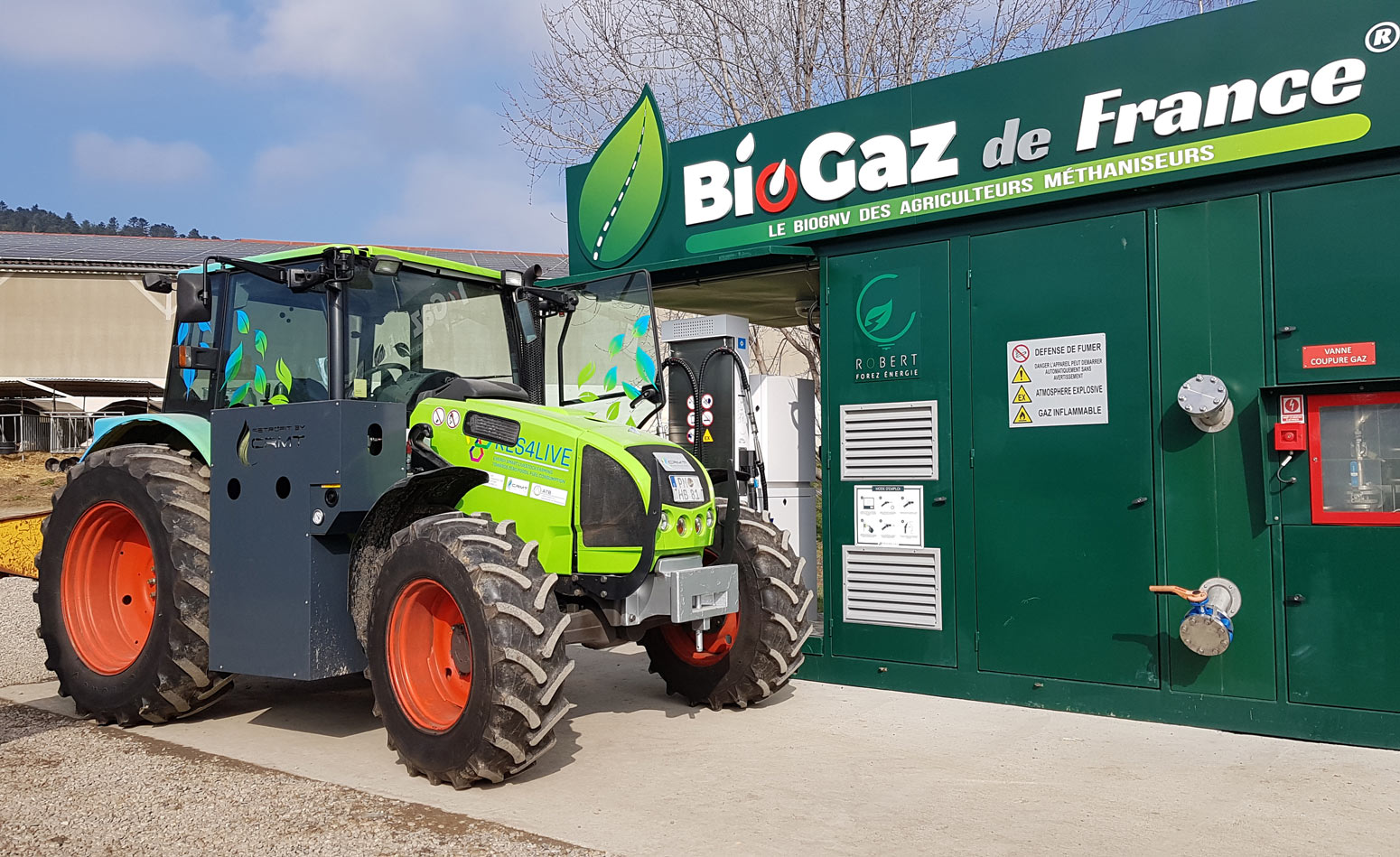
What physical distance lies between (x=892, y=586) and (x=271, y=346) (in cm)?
409

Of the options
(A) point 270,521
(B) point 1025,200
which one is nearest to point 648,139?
(B) point 1025,200

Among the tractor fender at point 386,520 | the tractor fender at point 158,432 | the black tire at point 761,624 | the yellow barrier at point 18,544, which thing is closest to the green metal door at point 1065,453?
the black tire at point 761,624

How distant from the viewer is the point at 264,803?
4.78 metres

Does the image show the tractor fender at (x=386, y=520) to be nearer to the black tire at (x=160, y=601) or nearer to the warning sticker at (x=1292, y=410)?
the black tire at (x=160, y=601)

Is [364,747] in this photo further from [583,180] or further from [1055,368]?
[583,180]

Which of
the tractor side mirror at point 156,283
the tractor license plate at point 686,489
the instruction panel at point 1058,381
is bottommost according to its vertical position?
the tractor license plate at point 686,489

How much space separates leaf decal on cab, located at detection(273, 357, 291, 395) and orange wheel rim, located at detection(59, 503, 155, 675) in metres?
1.40

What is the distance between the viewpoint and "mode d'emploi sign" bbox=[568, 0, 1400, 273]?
579 cm

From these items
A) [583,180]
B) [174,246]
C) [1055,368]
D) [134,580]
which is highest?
[174,246]

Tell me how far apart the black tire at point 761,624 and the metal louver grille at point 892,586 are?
0.90 metres

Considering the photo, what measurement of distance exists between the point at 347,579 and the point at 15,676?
394cm

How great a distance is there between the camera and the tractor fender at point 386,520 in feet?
18.2

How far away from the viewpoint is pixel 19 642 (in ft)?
30.0

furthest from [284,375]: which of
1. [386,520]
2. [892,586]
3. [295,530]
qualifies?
[892,586]
